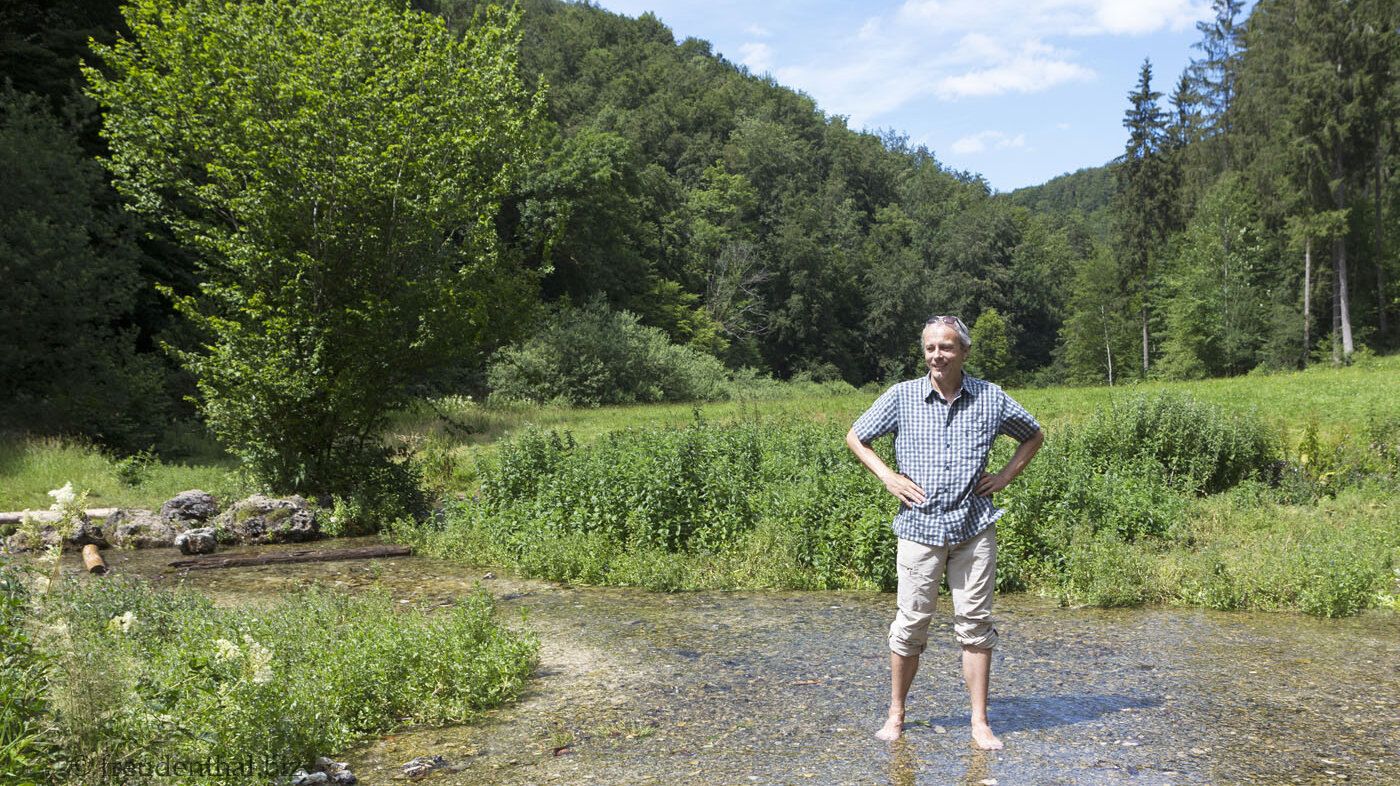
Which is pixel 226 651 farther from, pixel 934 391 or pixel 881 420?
pixel 934 391

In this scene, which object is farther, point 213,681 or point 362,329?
point 362,329

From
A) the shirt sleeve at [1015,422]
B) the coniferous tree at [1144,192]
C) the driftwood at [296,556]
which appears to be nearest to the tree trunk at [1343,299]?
the coniferous tree at [1144,192]

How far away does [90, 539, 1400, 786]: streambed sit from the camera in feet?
16.9

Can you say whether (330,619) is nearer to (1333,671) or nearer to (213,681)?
(213,681)

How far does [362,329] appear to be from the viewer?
15234 millimetres

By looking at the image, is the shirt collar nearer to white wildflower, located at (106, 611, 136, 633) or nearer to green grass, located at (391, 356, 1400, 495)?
white wildflower, located at (106, 611, 136, 633)

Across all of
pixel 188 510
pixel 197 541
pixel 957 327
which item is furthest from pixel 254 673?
pixel 188 510

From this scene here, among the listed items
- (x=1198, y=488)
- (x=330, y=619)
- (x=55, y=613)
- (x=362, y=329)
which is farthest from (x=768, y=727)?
(x=362, y=329)

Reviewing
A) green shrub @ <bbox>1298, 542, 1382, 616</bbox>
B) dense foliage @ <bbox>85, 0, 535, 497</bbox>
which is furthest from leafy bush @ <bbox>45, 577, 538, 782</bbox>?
dense foliage @ <bbox>85, 0, 535, 497</bbox>

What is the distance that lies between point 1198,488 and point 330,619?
37.9 feet

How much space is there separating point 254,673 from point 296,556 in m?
8.75

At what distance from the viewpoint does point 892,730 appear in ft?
18.0

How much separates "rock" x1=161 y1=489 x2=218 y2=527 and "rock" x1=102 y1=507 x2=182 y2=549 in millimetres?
130

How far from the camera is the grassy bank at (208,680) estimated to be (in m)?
4.43
